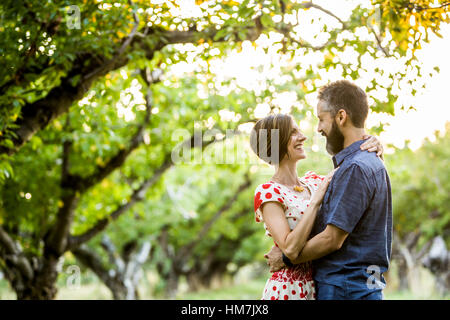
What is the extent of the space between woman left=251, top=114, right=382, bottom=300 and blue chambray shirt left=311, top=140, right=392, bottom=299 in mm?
117

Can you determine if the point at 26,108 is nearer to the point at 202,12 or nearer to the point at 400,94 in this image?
the point at 202,12

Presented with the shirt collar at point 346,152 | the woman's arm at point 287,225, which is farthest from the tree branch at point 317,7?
the woman's arm at point 287,225

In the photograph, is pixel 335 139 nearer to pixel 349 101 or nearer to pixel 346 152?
pixel 346 152

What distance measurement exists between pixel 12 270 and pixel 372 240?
8808 mm

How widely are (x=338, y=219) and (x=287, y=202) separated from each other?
0.45m

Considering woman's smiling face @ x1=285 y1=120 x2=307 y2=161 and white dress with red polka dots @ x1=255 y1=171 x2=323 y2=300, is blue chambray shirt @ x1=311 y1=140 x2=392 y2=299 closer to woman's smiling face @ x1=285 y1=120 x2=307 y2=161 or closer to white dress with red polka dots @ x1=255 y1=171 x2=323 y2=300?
white dress with red polka dots @ x1=255 y1=171 x2=323 y2=300

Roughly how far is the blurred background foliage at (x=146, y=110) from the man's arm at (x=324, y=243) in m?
2.13

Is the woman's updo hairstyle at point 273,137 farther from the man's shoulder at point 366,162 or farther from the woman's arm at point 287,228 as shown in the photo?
the man's shoulder at point 366,162

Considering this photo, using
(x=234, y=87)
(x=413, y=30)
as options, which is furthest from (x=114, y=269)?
(x=413, y=30)

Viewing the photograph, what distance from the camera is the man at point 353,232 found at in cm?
256

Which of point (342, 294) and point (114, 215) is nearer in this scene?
point (342, 294)

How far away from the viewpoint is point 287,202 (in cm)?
292

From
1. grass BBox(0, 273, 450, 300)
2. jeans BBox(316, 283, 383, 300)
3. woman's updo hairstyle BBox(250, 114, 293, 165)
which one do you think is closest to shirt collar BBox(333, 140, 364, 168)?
woman's updo hairstyle BBox(250, 114, 293, 165)

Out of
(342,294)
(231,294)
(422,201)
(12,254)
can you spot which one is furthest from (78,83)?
(231,294)
